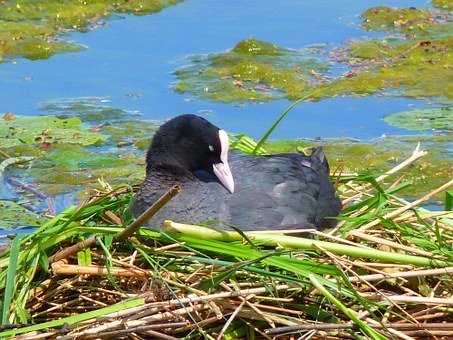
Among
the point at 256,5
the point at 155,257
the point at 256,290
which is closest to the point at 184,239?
the point at 155,257

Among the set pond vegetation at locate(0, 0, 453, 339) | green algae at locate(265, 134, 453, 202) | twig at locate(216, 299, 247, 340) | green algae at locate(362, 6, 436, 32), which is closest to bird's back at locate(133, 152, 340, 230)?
pond vegetation at locate(0, 0, 453, 339)

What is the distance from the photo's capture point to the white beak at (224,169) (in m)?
5.68

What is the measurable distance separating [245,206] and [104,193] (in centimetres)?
65

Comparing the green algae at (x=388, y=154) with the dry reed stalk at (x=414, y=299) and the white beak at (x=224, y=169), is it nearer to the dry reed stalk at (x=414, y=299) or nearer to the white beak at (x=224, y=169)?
the white beak at (x=224, y=169)

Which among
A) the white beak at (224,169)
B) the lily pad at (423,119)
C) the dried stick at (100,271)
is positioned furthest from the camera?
the lily pad at (423,119)

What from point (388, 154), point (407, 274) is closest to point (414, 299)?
point (407, 274)

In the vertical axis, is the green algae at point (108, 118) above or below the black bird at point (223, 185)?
below

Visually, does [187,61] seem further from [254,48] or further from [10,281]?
[10,281]

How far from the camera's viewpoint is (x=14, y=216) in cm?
777

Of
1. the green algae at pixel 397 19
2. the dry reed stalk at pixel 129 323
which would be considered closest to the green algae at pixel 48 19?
the green algae at pixel 397 19

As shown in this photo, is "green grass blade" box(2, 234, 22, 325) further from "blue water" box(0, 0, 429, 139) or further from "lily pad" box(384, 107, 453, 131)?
"lily pad" box(384, 107, 453, 131)

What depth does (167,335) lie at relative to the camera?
464 cm

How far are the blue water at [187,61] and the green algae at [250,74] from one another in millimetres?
165

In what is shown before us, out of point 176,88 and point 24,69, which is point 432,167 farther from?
point 24,69
